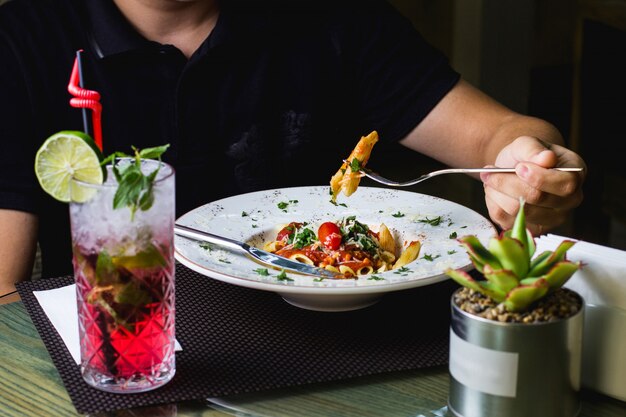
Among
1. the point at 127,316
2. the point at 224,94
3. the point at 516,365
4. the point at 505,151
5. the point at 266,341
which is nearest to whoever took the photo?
the point at 516,365

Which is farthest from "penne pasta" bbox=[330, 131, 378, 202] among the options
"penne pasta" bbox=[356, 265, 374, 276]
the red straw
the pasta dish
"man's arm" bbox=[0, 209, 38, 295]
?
"man's arm" bbox=[0, 209, 38, 295]

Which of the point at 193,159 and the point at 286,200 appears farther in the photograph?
the point at 193,159

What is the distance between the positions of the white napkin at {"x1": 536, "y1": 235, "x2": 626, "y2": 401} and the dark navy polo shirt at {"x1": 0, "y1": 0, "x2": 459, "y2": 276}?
105cm

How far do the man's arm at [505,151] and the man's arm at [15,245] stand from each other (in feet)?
2.96

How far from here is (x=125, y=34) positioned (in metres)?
1.85

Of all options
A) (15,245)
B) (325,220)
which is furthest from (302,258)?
(15,245)

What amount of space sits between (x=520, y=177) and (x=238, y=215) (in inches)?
19.4

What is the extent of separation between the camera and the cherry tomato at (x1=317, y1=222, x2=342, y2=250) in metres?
1.43

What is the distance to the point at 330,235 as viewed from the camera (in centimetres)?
144

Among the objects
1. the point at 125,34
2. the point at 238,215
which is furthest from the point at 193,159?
the point at 238,215

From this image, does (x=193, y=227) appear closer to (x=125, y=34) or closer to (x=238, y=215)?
(x=238, y=215)

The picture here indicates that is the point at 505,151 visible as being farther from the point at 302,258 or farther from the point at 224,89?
the point at 224,89

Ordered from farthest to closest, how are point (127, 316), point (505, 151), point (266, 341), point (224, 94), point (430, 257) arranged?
point (224, 94) < point (505, 151) < point (430, 257) < point (266, 341) < point (127, 316)

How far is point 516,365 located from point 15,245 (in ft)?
3.74
